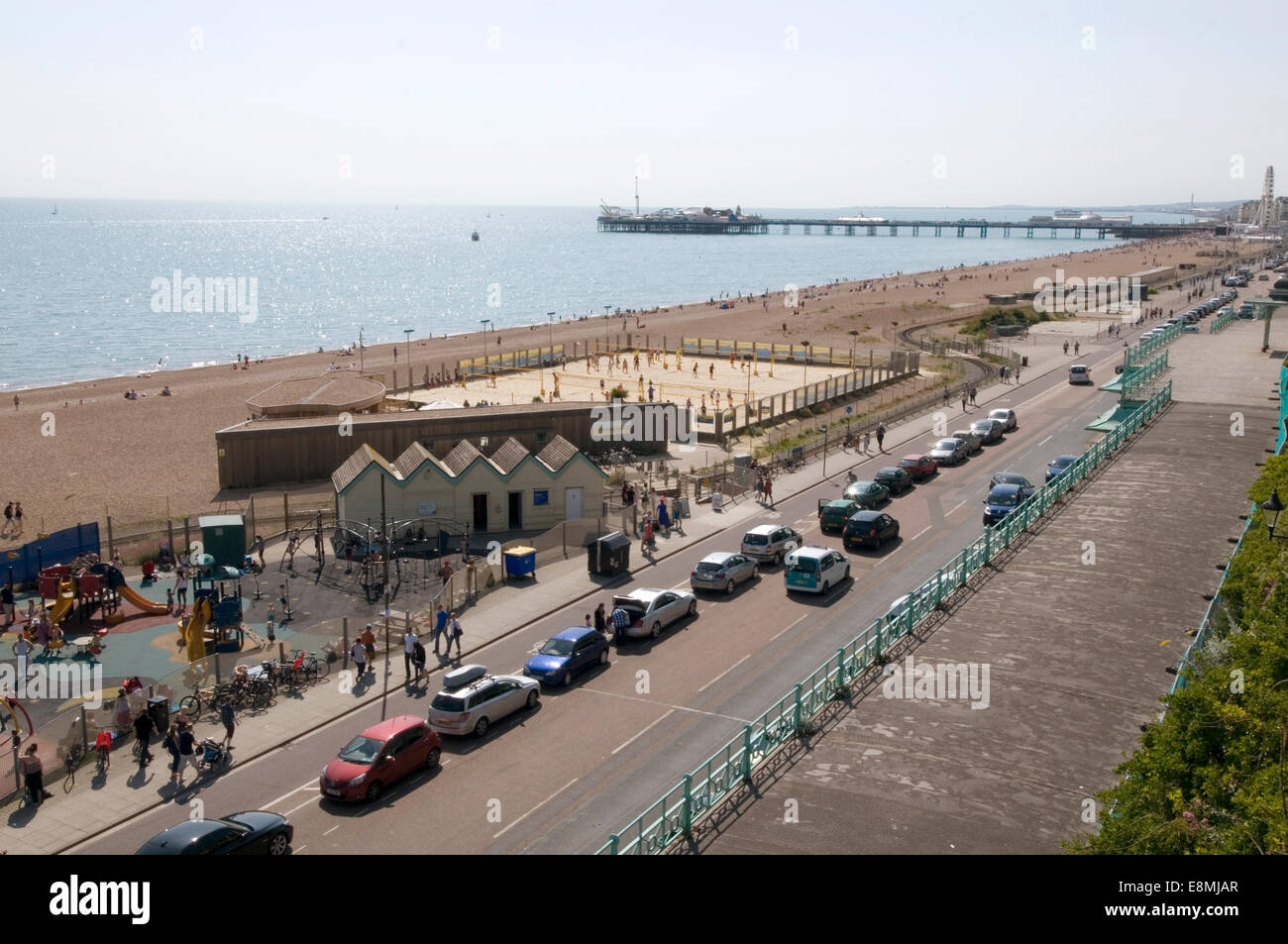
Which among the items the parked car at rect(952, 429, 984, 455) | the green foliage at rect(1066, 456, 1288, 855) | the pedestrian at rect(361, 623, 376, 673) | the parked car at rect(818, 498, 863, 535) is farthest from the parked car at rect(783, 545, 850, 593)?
the parked car at rect(952, 429, 984, 455)

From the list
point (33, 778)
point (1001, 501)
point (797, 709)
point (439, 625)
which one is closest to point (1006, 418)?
point (1001, 501)

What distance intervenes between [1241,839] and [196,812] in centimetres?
1570

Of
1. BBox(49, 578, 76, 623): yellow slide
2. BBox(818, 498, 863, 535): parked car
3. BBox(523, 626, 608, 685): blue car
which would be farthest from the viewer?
BBox(818, 498, 863, 535): parked car

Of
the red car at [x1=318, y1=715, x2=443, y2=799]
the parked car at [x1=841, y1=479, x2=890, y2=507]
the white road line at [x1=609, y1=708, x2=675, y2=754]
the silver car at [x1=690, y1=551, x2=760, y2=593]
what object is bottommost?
the white road line at [x1=609, y1=708, x2=675, y2=754]

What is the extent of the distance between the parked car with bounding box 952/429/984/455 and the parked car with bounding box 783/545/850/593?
20483mm

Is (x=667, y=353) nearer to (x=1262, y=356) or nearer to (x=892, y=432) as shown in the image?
(x=892, y=432)

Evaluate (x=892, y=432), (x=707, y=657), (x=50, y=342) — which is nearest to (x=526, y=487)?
(x=707, y=657)

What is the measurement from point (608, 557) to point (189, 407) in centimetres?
4248

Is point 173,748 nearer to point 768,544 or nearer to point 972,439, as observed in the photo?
point 768,544

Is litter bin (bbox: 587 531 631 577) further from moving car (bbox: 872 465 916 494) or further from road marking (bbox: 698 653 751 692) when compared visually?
moving car (bbox: 872 465 916 494)

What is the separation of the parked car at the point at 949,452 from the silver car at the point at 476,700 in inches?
1124

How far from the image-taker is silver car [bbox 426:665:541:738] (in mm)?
21094

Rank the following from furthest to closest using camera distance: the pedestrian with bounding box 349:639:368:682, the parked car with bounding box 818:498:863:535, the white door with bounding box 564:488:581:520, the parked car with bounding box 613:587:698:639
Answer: the white door with bounding box 564:488:581:520 < the parked car with bounding box 818:498:863:535 < the parked car with bounding box 613:587:698:639 < the pedestrian with bounding box 349:639:368:682
